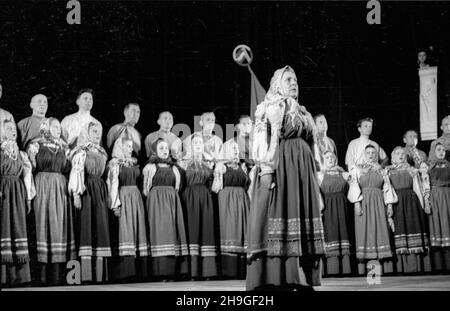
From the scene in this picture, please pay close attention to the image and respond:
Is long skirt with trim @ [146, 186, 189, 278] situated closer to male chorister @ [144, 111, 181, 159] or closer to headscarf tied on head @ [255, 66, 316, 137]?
male chorister @ [144, 111, 181, 159]

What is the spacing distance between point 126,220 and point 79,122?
3.10ft

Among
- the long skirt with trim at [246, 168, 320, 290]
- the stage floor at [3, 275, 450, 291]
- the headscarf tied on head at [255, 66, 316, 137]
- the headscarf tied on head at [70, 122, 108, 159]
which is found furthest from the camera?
the headscarf tied on head at [70, 122, 108, 159]

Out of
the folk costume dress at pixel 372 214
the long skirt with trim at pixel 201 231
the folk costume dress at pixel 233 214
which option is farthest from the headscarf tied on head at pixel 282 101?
the folk costume dress at pixel 372 214

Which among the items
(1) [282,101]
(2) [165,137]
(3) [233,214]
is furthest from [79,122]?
(1) [282,101]

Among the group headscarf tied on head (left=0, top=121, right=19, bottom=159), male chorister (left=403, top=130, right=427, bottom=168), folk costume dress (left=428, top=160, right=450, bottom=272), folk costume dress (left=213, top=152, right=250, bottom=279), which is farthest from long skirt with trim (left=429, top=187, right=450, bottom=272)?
headscarf tied on head (left=0, top=121, right=19, bottom=159)

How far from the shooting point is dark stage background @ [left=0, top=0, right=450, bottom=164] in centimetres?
747

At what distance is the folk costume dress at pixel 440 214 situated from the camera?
7.86m

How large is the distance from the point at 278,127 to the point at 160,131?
1.27 meters

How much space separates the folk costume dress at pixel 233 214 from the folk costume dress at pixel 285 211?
701 millimetres

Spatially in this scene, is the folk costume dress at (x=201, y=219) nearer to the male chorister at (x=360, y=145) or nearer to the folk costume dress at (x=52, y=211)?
the folk costume dress at (x=52, y=211)

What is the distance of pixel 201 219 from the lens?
763 cm

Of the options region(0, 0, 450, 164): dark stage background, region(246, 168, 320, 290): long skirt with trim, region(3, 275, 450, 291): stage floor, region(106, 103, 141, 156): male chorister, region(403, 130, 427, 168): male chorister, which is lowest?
region(3, 275, 450, 291): stage floor

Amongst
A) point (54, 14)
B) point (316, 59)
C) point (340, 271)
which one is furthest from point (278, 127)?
point (54, 14)

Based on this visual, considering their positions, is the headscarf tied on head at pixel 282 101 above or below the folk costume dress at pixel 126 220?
above
